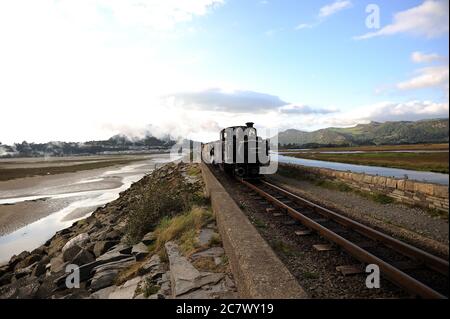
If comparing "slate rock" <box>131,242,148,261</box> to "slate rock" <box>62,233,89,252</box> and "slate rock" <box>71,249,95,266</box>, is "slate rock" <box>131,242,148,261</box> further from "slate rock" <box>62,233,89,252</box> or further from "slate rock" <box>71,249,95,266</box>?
"slate rock" <box>62,233,89,252</box>

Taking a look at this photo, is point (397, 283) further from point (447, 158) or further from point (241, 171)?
point (241, 171)

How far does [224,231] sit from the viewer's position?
23.4ft

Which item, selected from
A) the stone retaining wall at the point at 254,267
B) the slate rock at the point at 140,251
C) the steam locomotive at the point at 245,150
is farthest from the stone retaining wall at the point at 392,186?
the slate rock at the point at 140,251

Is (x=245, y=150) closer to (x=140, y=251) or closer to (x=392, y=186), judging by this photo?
(x=392, y=186)

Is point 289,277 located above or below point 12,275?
above

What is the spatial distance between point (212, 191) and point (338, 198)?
5.56 metres

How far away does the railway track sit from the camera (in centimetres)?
299

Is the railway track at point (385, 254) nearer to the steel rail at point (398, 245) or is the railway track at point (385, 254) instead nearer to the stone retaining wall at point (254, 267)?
the steel rail at point (398, 245)

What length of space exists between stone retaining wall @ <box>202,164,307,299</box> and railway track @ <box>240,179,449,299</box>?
1.29 meters

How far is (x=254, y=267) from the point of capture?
16.1ft

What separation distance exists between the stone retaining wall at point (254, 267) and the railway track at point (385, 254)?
1288 millimetres

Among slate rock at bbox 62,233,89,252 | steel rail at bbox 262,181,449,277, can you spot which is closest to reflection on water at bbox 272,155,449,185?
steel rail at bbox 262,181,449,277
